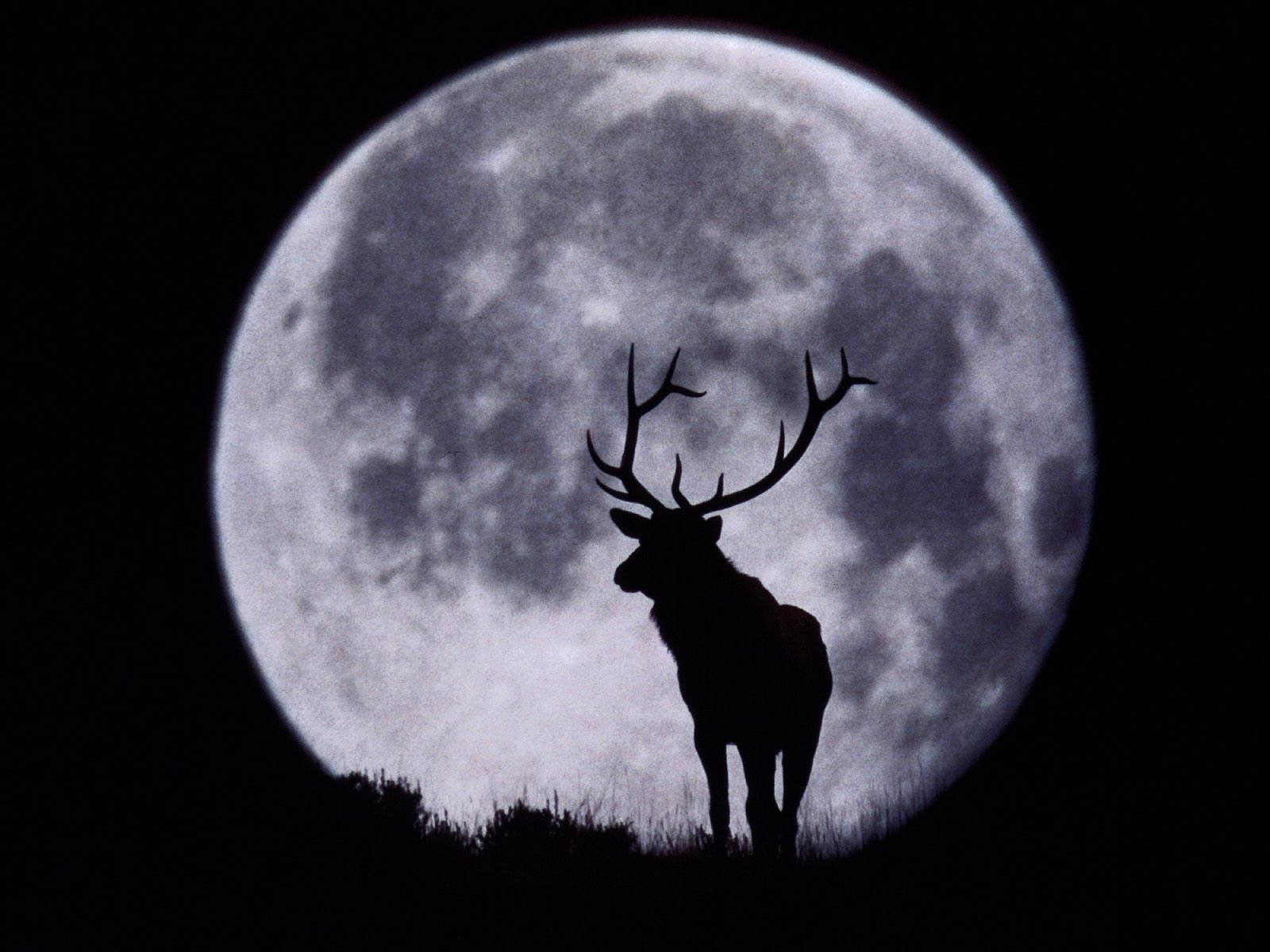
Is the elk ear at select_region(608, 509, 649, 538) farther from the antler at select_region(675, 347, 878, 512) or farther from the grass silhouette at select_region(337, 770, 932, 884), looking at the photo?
the grass silhouette at select_region(337, 770, 932, 884)

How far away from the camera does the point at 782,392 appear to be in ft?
26.1

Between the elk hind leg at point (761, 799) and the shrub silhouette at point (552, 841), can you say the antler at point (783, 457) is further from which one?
the shrub silhouette at point (552, 841)

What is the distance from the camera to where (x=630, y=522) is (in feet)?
18.9

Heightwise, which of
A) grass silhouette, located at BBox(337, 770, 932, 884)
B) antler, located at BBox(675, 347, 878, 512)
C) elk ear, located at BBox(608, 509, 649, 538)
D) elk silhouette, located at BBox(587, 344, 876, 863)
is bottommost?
grass silhouette, located at BBox(337, 770, 932, 884)

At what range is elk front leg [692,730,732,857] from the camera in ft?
16.7

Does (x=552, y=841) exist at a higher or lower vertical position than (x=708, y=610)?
lower

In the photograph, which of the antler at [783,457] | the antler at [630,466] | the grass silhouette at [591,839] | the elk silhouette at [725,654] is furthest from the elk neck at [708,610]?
the grass silhouette at [591,839]

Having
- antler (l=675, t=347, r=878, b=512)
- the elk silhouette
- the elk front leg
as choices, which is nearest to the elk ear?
the elk silhouette

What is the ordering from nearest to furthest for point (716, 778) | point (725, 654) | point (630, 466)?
1. point (716, 778)
2. point (725, 654)
3. point (630, 466)

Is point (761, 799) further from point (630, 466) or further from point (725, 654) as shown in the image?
point (630, 466)

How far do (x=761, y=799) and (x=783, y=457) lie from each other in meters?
2.15

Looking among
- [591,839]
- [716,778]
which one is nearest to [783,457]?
[716,778]

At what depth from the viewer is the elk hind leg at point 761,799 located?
4.82 m

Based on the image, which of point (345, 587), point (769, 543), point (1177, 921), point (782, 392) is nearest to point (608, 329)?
point (782, 392)
